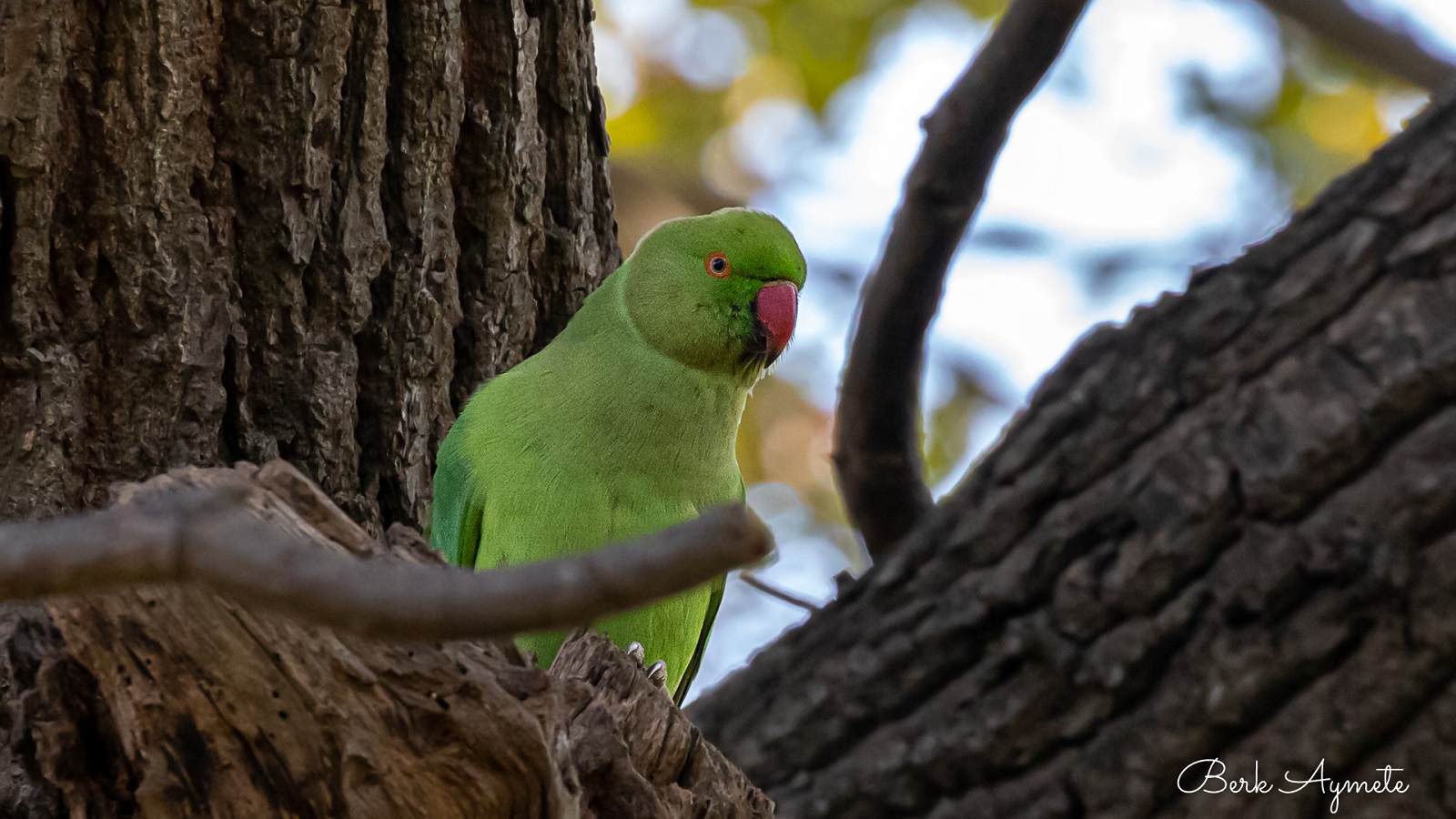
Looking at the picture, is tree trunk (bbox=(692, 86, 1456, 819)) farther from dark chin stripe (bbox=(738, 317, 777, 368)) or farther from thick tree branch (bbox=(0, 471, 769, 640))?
thick tree branch (bbox=(0, 471, 769, 640))

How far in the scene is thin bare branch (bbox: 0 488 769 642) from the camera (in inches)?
34.8

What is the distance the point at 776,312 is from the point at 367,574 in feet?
7.51

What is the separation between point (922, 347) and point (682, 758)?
4.82ft

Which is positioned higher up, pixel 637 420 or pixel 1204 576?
pixel 637 420

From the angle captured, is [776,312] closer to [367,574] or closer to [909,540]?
[909,540]

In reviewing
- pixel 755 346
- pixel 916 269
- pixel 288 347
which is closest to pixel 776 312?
pixel 755 346

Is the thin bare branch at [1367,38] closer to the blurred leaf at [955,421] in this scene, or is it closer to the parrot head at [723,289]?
the parrot head at [723,289]

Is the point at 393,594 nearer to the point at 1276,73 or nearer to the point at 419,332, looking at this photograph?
the point at 419,332

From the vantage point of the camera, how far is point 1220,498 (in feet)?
7.38

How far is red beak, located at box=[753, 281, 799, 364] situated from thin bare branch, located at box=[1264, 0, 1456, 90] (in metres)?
2.03

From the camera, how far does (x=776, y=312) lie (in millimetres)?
3143

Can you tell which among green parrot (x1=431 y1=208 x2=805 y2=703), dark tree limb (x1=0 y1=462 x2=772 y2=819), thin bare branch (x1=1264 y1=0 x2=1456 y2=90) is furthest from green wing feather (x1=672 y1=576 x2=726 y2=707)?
thin bare branch (x1=1264 y1=0 x2=1456 y2=90)

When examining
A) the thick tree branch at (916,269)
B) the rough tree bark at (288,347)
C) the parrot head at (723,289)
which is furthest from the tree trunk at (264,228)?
the thick tree branch at (916,269)

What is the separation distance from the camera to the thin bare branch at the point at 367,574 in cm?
88
